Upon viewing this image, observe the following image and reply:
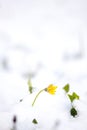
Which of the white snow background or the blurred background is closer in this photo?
the white snow background

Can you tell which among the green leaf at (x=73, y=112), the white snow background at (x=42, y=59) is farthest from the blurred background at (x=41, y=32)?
the green leaf at (x=73, y=112)

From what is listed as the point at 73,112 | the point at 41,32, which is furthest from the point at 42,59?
the point at 73,112

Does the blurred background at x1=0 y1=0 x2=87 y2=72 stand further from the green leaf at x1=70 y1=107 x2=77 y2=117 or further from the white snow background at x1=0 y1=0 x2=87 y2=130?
the green leaf at x1=70 y1=107 x2=77 y2=117

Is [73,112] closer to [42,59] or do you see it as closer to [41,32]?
[42,59]

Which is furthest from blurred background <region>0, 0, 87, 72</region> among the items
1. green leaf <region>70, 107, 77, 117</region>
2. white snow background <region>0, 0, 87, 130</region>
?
green leaf <region>70, 107, 77, 117</region>

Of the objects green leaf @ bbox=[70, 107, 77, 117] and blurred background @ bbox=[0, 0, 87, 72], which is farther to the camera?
blurred background @ bbox=[0, 0, 87, 72]

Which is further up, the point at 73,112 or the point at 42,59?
the point at 73,112

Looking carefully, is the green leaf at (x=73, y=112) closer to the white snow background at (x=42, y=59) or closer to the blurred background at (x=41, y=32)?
the white snow background at (x=42, y=59)

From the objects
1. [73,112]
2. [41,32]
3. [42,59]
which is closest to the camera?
[73,112]
